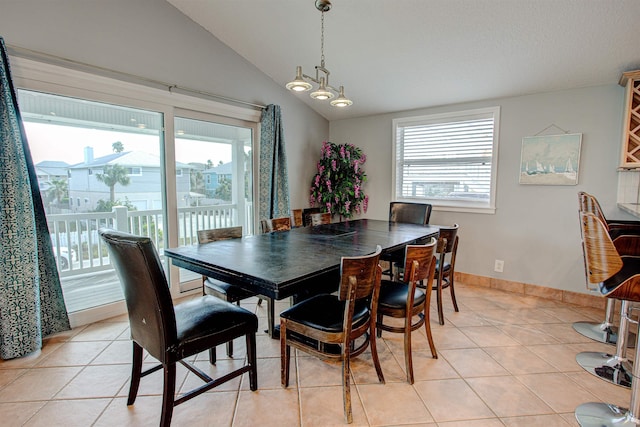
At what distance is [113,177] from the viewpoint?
3.05m

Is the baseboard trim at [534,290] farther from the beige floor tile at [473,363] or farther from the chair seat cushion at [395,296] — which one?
the chair seat cushion at [395,296]

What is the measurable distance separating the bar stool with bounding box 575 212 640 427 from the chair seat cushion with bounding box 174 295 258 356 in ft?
6.03

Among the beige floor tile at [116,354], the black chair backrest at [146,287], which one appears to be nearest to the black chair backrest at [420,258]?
the black chair backrest at [146,287]

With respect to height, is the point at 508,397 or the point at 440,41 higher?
the point at 440,41

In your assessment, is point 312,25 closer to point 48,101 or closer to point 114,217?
point 48,101

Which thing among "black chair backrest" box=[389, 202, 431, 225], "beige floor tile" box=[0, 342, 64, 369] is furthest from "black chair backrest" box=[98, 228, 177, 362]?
"black chair backrest" box=[389, 202, 431, 225]

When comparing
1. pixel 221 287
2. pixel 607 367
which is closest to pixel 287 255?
pixel 221 287

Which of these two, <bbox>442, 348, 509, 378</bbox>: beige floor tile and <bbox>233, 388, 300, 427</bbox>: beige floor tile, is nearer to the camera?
<bbox>233, 388, 300, 427</bbox>: beige floor tile

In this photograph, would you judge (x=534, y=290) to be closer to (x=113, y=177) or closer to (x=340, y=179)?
(x=340, y=179)

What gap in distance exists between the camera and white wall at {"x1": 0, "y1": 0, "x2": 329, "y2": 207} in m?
2.34

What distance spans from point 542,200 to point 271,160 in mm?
2994

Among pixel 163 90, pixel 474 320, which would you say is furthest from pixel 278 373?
pixel 163 90

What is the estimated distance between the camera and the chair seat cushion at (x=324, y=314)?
5.74 ft

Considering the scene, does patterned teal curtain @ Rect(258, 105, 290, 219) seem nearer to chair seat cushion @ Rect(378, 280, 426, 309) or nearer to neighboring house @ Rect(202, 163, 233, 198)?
neighboring house @ Rect(202, 163, 233, 198)
